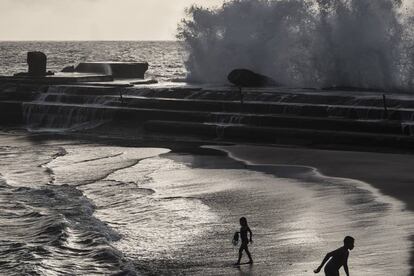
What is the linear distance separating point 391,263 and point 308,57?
28626 millimetres

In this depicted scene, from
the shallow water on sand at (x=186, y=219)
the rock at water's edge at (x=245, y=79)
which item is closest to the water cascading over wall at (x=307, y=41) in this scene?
the rock at water's edge at (x=245, y=79)

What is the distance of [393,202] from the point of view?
16766mm

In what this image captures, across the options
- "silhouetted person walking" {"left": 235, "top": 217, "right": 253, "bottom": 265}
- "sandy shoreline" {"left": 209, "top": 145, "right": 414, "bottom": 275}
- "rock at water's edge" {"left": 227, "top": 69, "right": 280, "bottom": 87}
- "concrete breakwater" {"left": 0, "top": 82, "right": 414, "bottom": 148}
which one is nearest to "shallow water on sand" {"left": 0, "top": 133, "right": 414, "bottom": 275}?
"silhouetted person walking" {"left": 235, "top": 217, "right": 253, "bottom": 265}

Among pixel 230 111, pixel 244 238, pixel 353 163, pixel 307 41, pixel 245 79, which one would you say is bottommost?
pixel 244 238

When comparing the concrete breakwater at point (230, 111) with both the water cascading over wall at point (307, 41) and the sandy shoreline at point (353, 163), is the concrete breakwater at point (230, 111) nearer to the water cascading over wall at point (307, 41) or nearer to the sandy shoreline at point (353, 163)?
the sandy shoreline at point (353, 163)

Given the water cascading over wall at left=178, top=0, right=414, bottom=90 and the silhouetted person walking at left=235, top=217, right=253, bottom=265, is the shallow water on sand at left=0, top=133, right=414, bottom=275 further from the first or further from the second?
the water cascading over wall at left=178, top=0, right=414, bottom=90

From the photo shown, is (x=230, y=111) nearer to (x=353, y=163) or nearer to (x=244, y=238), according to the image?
(x=353, y=163)

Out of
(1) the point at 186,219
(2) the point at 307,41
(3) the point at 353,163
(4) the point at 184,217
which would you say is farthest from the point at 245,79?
(1) the point at 186,219

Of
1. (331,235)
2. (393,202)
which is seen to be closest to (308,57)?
(393,202)

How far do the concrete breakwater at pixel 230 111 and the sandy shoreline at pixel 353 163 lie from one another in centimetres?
120

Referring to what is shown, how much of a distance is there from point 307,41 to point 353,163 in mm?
19327

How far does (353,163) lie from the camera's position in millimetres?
22500

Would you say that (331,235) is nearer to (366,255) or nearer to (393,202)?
(366,255)

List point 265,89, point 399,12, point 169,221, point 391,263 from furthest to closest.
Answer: point 399,12 < point 265,89 < point 169,221 < point 391,263
